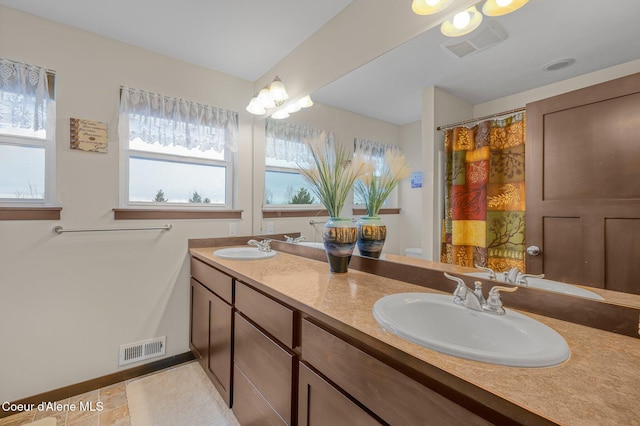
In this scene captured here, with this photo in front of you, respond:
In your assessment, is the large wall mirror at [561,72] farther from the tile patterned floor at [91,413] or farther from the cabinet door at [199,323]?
the tile patterned floor at [91,413]

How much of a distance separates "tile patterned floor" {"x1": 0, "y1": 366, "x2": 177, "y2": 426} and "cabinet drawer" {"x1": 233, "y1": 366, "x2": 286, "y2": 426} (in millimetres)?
650

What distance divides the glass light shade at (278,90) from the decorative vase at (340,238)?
1.14m

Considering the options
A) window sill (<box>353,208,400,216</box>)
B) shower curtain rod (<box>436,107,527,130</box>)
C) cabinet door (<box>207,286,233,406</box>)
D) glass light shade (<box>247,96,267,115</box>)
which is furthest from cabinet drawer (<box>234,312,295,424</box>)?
glass light shade (<box>247,96,267,115</box>)

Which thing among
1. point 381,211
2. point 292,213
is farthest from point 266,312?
point 292,213

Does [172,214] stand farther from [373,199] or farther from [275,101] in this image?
[373,199]

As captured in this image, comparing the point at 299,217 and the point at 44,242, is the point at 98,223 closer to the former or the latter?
the point at 44,242

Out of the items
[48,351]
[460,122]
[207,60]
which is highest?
[207,60]

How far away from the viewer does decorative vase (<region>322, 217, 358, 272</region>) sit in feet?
4.42

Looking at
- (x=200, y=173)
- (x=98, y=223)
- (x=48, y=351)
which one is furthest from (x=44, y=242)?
(x=200, y=173)

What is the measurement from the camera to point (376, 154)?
1.40m

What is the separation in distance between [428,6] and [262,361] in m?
1.62

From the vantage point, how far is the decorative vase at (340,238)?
1349 millimetres

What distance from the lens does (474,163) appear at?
1.04m

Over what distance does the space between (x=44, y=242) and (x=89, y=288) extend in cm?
37
